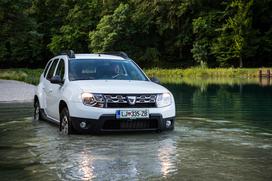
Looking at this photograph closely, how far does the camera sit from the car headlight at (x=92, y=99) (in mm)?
10633

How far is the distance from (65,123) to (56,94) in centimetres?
110

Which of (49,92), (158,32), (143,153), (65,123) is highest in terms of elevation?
(158,32)

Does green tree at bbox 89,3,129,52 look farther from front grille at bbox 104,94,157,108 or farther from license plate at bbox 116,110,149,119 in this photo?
license plate at bbox 116,110,149,119

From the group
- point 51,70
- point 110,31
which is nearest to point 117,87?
point 51,70

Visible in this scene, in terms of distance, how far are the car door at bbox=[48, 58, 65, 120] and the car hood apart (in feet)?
1.92

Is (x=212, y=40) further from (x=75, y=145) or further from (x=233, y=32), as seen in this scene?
(x=75, y=145)

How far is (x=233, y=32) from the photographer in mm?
72938

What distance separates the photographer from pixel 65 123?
1114 centimetres

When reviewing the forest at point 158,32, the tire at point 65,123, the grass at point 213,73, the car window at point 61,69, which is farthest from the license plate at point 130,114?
the forest at point 158,32

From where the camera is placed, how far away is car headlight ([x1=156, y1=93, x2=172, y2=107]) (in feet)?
36.1

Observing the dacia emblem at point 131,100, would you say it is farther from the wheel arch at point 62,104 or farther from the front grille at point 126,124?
the wheel arch at point 62,104

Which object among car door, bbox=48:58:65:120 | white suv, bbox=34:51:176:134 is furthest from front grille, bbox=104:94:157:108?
car door, bbox=48:58:65:120

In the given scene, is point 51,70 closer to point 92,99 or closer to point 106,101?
point 92,99

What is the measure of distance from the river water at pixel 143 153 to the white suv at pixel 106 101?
0.83 ft
